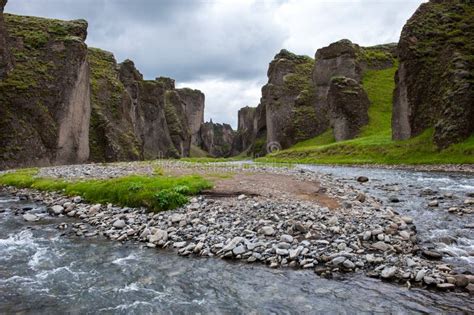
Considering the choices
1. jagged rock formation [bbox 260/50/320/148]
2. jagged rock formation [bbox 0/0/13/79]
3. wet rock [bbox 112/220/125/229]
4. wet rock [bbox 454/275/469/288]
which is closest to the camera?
wet rock [bbox 454/275/469/288]

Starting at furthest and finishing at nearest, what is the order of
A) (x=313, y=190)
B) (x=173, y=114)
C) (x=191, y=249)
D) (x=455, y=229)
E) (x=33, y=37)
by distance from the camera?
(x=173, y=114), (x=33, y=37), (x=313, y=190), (x=455, y=229), (x=191, y=249)

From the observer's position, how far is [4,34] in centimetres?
5341

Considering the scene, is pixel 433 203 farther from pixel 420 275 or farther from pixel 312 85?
pixel 312 85

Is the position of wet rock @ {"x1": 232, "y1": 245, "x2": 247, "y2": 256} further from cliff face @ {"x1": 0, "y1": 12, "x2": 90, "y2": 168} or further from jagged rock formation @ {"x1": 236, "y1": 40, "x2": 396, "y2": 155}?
jagged rock formation @ {"x1": 236, "y1": 40, "x2": 396, "y2": 155}

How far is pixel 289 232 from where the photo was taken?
1325 centimetres

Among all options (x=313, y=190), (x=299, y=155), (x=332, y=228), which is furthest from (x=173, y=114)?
(x=332, y=228)

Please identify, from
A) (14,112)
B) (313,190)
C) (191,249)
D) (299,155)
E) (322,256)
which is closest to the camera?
(322,256)

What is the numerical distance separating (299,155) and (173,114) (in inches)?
2937

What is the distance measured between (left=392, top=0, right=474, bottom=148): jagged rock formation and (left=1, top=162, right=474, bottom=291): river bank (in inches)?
1167

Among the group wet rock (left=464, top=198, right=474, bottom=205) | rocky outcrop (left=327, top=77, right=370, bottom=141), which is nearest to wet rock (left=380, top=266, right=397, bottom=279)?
wet rock (left=464, top=198, right=474, bottom=205)

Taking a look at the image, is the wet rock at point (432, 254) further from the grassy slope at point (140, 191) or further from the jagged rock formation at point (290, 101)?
the jagged rock formation at point (290, 101)

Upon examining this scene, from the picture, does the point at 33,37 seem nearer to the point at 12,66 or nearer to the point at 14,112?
the point at 12,66

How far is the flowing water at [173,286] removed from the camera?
8578 mm

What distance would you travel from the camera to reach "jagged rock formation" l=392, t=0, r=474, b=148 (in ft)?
145
